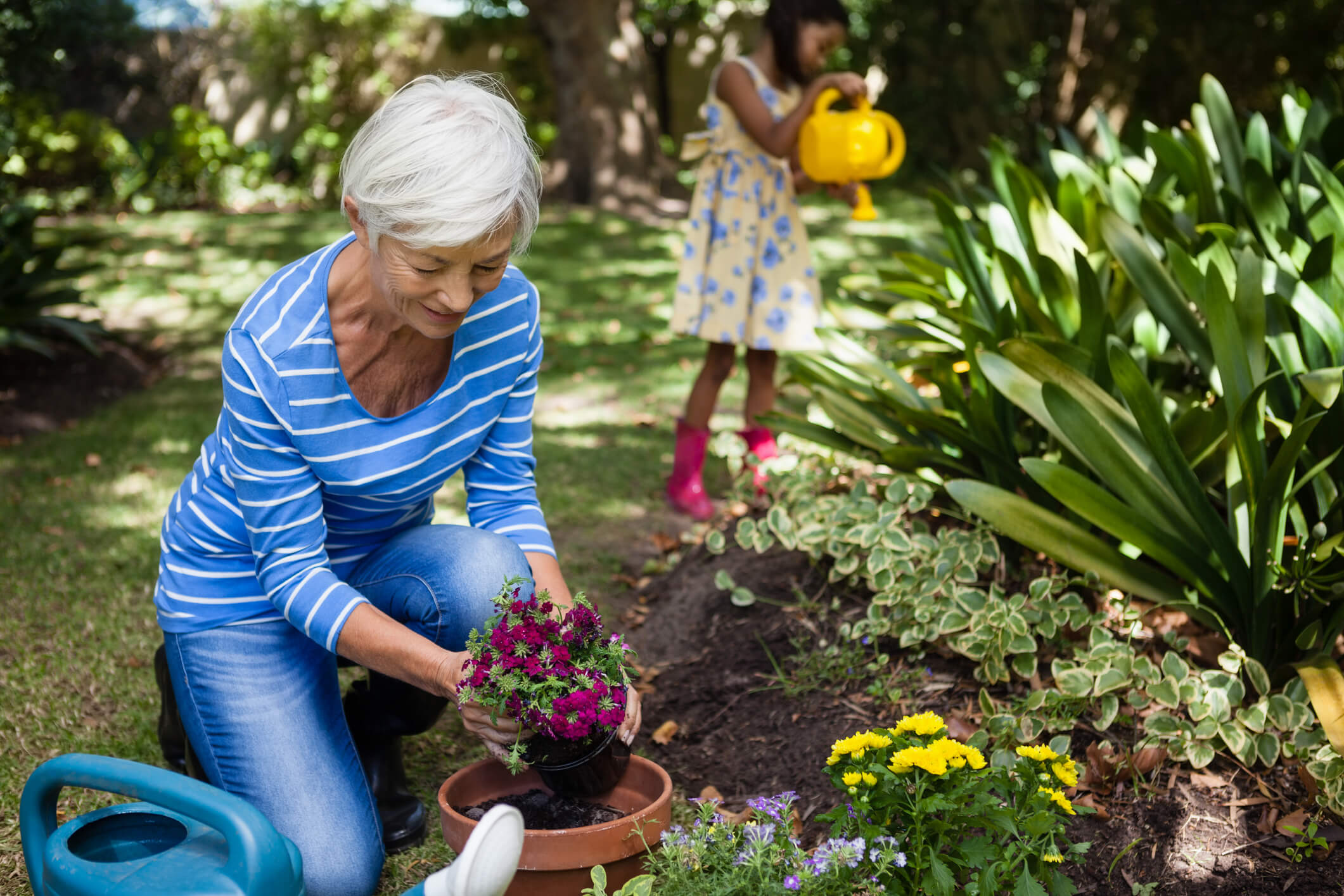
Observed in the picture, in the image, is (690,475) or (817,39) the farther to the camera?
(690,475)

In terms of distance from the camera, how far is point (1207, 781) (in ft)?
7.11

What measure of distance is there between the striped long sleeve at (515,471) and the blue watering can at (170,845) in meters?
0.82

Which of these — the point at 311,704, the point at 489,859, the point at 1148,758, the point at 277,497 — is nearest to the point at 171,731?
the point at 311,704

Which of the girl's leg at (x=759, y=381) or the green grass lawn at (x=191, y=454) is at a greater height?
the girl's leg at (x=759, y=381)

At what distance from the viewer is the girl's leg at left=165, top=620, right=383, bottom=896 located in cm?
197

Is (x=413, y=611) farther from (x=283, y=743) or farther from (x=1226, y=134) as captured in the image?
(x=1226, y=134)

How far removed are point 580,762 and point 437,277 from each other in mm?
801

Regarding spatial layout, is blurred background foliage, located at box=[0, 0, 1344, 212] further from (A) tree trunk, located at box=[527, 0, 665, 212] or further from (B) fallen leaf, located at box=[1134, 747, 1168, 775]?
(B) fallen leaf, located at box=[1134, 747, 1168, 775]

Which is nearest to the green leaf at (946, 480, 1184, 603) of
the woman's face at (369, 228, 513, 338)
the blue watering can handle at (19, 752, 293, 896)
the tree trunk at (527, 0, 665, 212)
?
the woman's face at (369, 228, 513, 338)

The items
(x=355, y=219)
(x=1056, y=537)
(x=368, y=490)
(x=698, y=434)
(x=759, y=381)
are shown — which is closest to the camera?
(x=355, y=219)

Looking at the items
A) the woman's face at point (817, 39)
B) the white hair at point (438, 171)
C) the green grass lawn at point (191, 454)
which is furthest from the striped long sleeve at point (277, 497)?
the woman's face at point (817, 39)

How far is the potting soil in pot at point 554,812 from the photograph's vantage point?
1934 millimetres

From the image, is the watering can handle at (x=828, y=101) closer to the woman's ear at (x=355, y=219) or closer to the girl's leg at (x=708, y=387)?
the girl's leg at (x=708, y=387)

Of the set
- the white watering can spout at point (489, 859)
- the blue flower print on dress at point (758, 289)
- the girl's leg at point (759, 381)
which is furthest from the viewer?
the girl's leg at point (759, 381)
